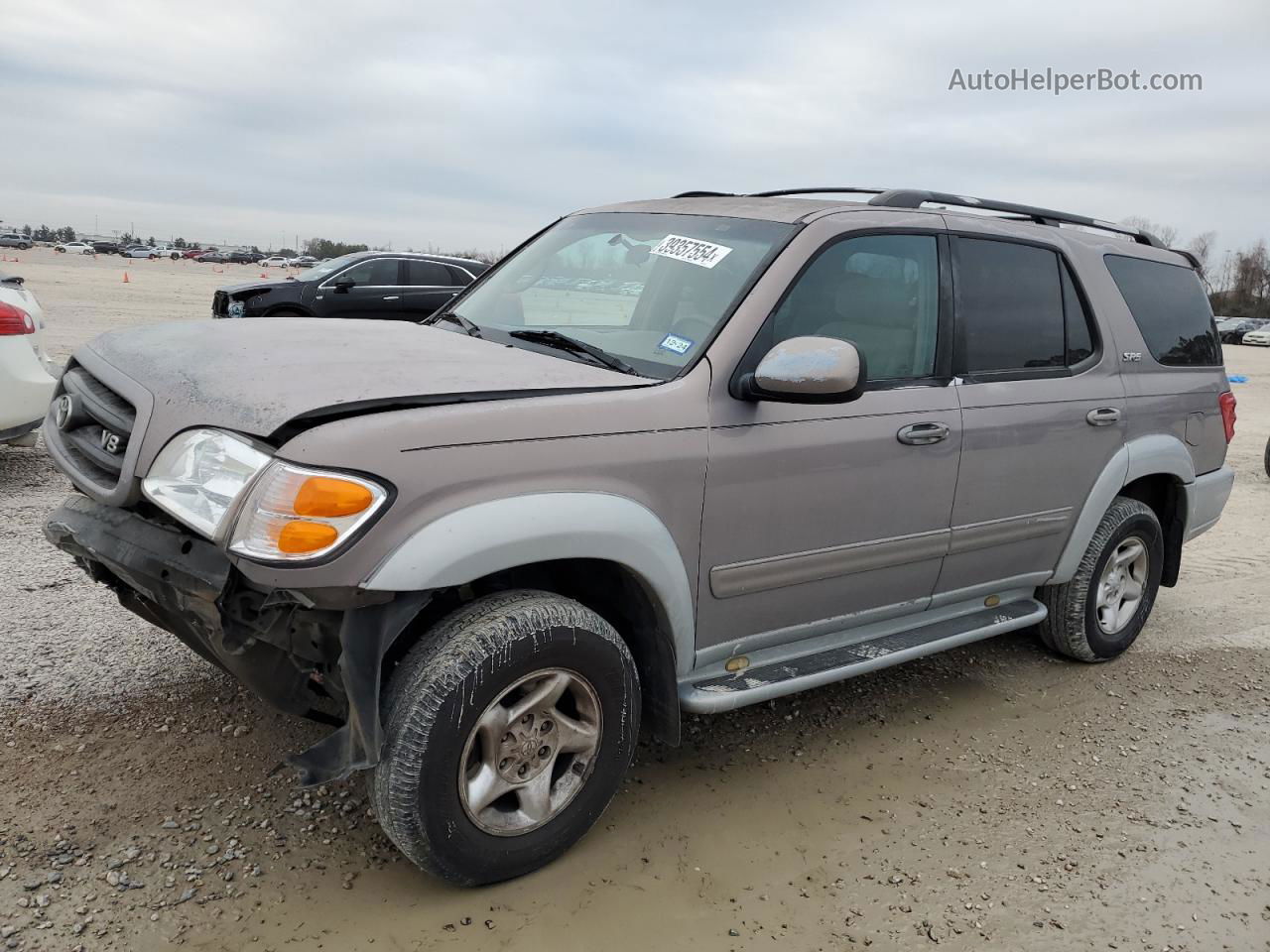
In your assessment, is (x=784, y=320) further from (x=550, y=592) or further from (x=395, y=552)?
(x=395, y=552)

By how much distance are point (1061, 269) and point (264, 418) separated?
328 cm

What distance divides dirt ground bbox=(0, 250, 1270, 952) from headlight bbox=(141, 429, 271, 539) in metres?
1.01

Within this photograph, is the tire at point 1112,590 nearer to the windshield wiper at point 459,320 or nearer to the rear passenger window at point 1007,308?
the rear passenger window at point 1007,308

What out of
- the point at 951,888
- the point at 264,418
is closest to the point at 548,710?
the point at 264,418

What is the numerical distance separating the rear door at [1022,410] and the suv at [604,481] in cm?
2

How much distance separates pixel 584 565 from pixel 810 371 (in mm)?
843

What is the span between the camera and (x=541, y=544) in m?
2.53

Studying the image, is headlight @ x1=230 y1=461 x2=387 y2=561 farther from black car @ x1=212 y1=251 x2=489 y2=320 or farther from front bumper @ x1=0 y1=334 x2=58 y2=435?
black car @ x1=212 y1=251 x2=489 y2=320

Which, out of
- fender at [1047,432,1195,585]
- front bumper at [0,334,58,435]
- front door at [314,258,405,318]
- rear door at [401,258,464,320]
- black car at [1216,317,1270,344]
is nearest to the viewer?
fender at [1047,432,1195,585]

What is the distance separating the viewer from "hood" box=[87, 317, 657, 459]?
241 cm

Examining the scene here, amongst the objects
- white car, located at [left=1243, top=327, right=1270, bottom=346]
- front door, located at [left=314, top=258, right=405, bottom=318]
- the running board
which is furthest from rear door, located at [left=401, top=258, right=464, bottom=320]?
white car, located at [left=1243, top=327, right=1270, bottom=346]

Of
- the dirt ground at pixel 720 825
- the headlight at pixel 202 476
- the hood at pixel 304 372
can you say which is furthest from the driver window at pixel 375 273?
the headlight at pixel 202 476

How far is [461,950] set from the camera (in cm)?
246

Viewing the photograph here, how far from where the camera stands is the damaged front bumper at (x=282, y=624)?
237 centimetres
